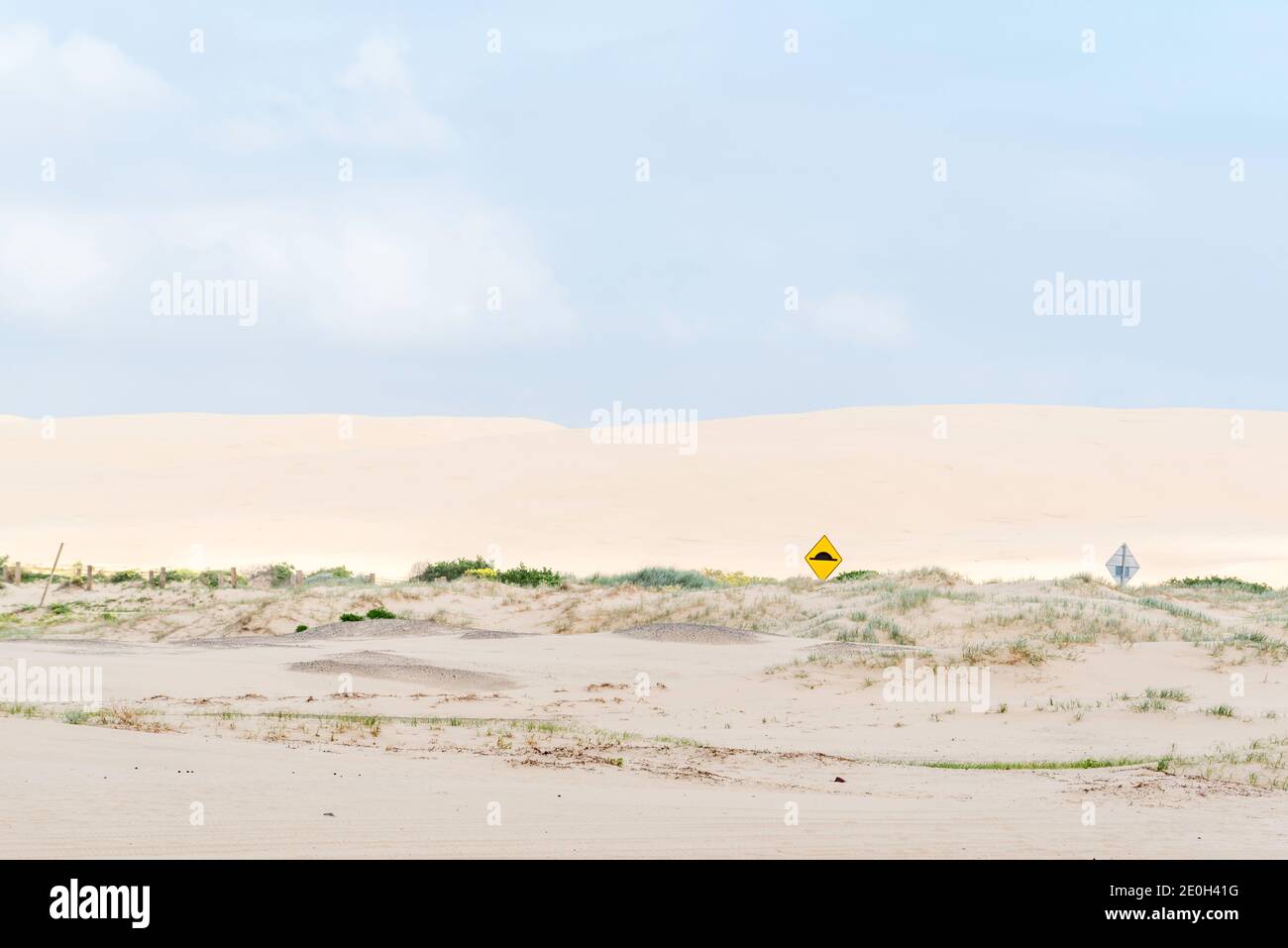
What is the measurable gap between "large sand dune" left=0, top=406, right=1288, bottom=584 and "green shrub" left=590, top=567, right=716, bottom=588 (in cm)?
1369

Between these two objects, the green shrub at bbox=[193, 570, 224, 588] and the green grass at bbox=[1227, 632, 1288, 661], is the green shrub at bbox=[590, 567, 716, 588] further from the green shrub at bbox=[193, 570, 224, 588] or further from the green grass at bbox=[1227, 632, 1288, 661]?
the green grass at bbox=[1227, 632, 1288, 661]

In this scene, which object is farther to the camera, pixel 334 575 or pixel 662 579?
pixel 334 575

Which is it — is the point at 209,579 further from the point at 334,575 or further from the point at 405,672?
the point at 405,672

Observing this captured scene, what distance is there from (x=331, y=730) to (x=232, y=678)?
6.65 metres

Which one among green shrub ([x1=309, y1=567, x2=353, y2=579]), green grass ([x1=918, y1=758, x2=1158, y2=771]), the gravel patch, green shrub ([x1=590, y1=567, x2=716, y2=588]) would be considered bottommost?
green grass ([x1=918, y1=758, x2=1158, y2=771])

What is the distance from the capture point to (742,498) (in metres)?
71.4

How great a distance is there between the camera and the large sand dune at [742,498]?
193 feet

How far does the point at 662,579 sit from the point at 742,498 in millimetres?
31672

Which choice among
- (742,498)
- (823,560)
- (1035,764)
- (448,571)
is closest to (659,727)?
(1035,764)

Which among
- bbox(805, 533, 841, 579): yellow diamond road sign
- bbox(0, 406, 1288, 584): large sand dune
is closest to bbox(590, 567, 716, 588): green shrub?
bbox(805, 533, 841, 579): yellow diamond road sign

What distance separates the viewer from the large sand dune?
193ft

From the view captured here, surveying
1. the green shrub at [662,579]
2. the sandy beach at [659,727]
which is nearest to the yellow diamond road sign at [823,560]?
the sandy beach at [659,727]

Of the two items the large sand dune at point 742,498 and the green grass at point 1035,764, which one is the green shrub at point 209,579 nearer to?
the large sand dune at point 742,498
